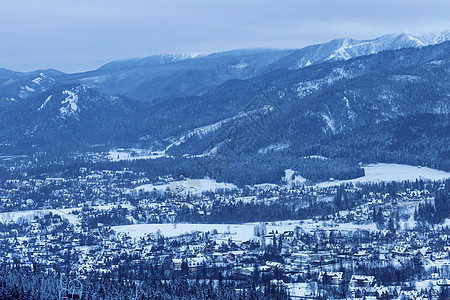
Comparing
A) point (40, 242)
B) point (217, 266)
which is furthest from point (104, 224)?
point (217, 266)

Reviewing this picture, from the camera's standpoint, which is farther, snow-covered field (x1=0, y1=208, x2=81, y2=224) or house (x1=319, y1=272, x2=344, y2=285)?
snow-covered field (x1=0, y1=208, x2=81, y2=224)

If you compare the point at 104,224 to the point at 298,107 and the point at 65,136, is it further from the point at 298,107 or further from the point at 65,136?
the point at 65,136

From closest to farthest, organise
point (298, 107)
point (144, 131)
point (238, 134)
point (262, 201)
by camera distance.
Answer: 1. point (262, 201)
2. point (238, 134)
3. point (298, 107)
4. point (144, 131)

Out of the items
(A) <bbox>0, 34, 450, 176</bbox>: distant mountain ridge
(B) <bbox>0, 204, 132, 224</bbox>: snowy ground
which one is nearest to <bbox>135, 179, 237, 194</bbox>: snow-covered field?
(B) <bbox>0, 204, 132, 224</bbox>: snowy ground

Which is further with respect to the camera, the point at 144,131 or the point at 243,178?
the point at 144,131

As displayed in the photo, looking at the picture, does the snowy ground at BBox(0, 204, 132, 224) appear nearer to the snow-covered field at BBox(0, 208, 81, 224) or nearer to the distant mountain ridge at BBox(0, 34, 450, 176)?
the snow-covered field at BBox(0, 208, 81, 224)

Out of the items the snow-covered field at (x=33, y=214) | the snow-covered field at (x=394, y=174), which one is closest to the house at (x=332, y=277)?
the snow-covered field at (x=33, y=214)

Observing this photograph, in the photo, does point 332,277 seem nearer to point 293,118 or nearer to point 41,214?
point 41,214
